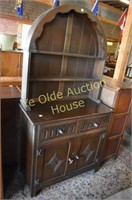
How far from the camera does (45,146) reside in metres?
1.51

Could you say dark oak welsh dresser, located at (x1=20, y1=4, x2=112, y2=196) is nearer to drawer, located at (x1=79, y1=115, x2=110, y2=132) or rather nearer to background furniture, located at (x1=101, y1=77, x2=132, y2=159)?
drawer, located at (x1=79, y1=115, x2=110, y2=132)

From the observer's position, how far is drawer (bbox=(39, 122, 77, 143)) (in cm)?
145

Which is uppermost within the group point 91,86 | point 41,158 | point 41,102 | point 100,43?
point 100,43

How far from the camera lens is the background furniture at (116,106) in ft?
6.26

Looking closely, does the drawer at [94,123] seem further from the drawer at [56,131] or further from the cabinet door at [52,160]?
the cabinet door at [52,160]

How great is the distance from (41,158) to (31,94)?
66 centimetres

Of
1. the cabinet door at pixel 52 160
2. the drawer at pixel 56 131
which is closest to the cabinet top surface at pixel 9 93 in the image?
the drawer at pixel 56 131

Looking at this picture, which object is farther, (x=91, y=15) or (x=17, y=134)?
(x=17, y=134)

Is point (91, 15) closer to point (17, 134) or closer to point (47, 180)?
point (17, 134)

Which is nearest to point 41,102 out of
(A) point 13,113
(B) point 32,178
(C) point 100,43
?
(A) point 13,113

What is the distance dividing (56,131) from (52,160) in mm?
346

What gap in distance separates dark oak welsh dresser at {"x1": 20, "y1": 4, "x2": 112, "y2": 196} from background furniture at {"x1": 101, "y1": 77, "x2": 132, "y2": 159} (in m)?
0.11

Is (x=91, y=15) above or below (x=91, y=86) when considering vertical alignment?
above

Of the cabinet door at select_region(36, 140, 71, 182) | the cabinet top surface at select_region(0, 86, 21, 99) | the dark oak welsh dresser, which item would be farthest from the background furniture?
the cabinet top surface at select_region(0, 86, 21, 99)
